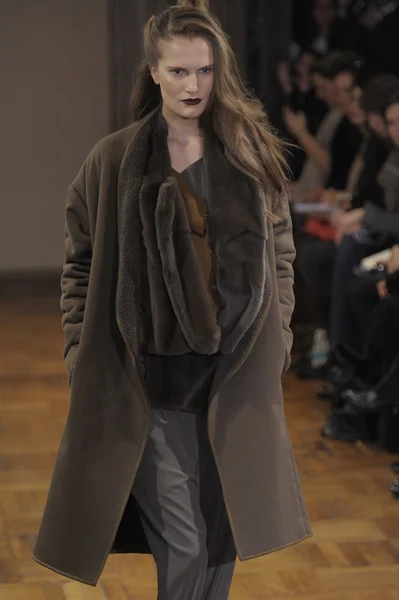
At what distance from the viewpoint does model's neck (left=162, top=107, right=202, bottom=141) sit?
218 cm

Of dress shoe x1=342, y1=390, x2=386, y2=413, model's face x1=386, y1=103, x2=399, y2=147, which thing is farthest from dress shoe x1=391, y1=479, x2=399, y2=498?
model's face x1=386, y1=103, x2=399, y2=147

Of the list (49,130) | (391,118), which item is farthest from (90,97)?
(391,118)

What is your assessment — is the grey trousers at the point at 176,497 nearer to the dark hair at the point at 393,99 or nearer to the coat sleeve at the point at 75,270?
the coat sleeve at the point at 75,270

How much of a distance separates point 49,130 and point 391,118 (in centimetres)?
372

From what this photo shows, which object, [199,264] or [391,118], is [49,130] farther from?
[199,264]

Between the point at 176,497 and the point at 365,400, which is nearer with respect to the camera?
the point at 176,497

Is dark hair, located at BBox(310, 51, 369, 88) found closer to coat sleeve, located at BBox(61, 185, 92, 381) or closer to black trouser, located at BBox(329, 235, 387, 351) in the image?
black trouser, located at BBox(329, 235, 387, 351)

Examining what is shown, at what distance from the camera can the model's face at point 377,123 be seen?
479 centimetres

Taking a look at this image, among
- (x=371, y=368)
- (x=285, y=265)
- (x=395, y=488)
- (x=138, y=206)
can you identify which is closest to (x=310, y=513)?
(x=395, y=488)

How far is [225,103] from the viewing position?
7.02ft

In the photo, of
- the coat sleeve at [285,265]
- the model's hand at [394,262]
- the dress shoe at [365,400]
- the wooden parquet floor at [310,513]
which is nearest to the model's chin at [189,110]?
the coat sleeve at [285,265]

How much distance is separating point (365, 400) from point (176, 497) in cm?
234

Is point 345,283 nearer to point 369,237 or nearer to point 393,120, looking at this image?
point 369,237

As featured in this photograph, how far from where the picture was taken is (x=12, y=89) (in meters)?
7.63
